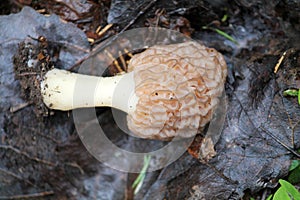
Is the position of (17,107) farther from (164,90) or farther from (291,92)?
(291,92)

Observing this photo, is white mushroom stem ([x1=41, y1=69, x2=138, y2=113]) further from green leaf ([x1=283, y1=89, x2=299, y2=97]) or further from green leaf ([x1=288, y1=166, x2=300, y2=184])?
green leaf ([x1=288, y1=166, x2=300, y2=184])

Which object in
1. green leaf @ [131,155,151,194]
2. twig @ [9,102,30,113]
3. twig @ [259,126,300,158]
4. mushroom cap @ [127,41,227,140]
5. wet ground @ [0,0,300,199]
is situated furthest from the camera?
green leaf @ [131,155,151,194]

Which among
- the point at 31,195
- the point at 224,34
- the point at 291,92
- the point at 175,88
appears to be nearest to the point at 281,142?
the point at 291,92

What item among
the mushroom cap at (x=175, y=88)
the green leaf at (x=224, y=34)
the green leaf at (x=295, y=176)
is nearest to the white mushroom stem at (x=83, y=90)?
the mushroom cap at (x=175, y=88)

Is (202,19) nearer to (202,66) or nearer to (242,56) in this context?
(242,56)

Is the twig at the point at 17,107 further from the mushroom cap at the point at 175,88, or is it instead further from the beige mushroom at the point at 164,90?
the mushroom cap at the point at 175,88

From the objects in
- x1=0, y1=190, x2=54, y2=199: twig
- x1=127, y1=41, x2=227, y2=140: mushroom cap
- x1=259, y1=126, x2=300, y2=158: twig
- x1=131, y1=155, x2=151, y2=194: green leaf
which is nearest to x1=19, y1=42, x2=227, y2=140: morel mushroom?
x1=127, y1=41, x2=227, y2=140: mushroom cap
